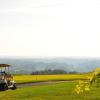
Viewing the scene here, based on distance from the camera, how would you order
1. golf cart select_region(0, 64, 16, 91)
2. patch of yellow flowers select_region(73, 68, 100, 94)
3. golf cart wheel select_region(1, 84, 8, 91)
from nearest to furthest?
patch of yellow flowers select_region(73, 68, 100, 94)
golf cart wheel select_region(1, 84, 8, 91)
golf cart select_region(0, 64, 16, 91)

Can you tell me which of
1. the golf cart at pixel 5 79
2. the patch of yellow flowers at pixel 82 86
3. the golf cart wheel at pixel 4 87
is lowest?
the patch of yellow flowers at pixel 82 86

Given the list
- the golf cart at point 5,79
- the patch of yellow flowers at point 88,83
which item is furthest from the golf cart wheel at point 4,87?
the patch of yellow flowers at point 88,83

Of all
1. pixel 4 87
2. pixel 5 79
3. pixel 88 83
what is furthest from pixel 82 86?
pixel 5 79

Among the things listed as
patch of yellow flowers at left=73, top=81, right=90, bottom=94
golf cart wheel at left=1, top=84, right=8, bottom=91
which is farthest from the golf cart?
patch of yellow flowers at left=73, top=81, right=90, bottom=94

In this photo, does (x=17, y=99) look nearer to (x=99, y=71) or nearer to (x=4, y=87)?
(x=4, y=87)

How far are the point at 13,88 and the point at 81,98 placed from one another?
15105 mm

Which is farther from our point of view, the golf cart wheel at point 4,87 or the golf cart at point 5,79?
the golf cart at point 5,79

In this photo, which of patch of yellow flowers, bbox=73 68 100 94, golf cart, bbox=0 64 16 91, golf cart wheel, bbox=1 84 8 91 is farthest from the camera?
golf cart, bbox=0 64 16 91

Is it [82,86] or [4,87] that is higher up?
[4,87]

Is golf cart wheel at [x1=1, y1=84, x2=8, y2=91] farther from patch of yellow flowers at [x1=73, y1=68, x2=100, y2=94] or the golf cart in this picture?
patch of yellow flowers at [x1=73, y1=68, x2=100, y2=94]

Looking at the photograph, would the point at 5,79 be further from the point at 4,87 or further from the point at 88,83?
the point at 88,83

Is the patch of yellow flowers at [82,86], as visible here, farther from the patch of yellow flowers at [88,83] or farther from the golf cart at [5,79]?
the golf cart at [5,79]

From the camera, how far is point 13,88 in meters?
45.3

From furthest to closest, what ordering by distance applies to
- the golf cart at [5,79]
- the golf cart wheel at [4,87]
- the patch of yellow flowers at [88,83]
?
1. the golf cart at [5,79]
2. the golf cart wheel at [4,87]
3. the patch of yellow flowers at [88,83]
